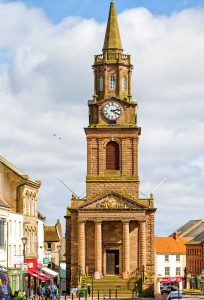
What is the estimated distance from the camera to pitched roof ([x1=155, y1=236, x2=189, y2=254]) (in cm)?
16325

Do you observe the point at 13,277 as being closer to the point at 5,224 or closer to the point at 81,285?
the point at 5,224

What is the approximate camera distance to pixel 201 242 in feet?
492

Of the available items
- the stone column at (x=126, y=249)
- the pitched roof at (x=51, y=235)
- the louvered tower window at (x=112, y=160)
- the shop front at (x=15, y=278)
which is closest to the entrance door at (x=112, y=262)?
the stone column at (x=126, y=249)

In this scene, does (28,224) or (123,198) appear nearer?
(28,224)

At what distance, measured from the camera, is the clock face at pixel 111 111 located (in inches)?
3912

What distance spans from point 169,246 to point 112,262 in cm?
6986

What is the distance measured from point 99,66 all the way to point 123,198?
640 inches

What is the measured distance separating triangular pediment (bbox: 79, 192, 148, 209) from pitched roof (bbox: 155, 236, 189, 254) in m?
68.5

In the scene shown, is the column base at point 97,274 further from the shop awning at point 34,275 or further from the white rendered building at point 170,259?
the white rendered building at point 170,259

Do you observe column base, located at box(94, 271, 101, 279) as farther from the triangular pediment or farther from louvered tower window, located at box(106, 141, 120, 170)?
louvered tower window, located at box(106, 141, 120, 170)

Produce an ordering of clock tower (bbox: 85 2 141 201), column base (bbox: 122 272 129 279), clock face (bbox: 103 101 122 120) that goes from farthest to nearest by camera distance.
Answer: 1. clock face (bbox: 103 101 122 120)
2. clock tower (bbox: 85 2 141 201)
3. column base (bbox: 122 272 129 279)

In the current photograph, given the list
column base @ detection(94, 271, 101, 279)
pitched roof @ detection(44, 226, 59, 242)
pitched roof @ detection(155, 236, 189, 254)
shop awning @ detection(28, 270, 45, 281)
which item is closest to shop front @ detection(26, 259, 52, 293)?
shop awning @ detection(28, 270, 45, 281)

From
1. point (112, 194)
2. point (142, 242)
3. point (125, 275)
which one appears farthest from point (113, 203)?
point (125, 275)

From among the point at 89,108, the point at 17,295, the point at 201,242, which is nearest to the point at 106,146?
the point at 89,108
